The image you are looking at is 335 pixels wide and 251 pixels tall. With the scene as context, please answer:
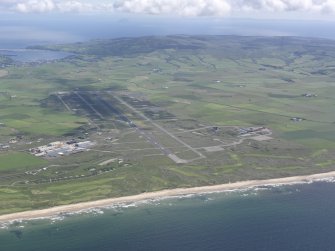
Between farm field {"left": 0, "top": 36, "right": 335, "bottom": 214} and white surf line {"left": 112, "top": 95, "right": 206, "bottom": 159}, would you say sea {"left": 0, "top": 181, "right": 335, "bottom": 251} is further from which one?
white surf line {"left": 112, "top": 95, "right": 206, "bottom": 159}

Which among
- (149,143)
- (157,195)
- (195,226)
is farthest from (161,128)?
(195,226)

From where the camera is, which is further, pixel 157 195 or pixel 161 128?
pixel 161 128

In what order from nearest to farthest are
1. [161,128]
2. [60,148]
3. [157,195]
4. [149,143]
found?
[157,195], [60,148], [149,143], [161,128]

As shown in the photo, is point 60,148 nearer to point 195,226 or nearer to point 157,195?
point 157,195

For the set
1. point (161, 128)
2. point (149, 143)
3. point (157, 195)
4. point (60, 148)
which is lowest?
point (157, 195)

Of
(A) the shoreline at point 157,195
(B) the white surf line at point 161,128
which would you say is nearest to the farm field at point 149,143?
(B) the white surf line at point 161,128

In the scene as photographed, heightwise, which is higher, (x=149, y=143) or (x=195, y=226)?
(x=149, y=143)

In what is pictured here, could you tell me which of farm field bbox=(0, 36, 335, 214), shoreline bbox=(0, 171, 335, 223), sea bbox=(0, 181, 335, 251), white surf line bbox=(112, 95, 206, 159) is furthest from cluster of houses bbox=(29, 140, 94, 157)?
sea bbox=(0, 181, 335, 251)
